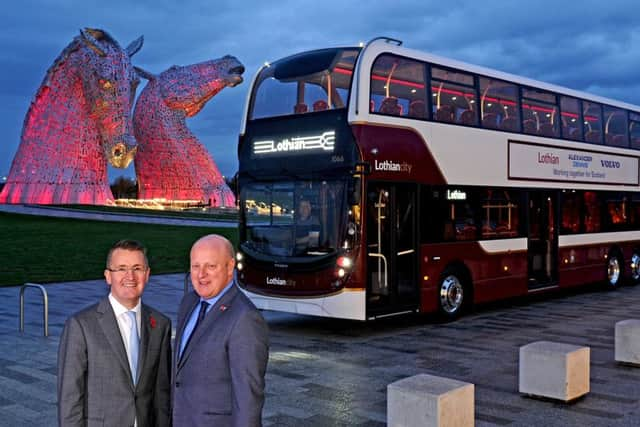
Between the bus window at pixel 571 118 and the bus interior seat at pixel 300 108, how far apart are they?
21.0ft

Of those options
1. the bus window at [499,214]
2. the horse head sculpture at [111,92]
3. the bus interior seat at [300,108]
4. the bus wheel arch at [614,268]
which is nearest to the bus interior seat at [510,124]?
the bus window at [499,214]

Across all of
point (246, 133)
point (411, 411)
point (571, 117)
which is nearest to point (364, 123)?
point (246, 133)

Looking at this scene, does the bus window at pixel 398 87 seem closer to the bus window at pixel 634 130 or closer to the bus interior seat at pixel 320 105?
the bus interior seat at pixel 320 105

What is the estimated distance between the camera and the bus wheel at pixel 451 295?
12.2 metres

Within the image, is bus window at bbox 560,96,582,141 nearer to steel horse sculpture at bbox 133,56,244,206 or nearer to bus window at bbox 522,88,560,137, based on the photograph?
bus window at bbox 522,88,560,137

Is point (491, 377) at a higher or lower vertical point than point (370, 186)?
lower

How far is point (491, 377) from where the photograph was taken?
840 cm

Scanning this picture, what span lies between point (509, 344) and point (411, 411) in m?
5.05

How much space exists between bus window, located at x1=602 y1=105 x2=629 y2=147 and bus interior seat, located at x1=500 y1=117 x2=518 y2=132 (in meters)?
3.98

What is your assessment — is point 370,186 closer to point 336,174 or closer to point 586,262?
A: point 336,174

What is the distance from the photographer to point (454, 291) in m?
12.5

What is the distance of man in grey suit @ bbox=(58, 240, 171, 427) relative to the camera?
3.48 meters

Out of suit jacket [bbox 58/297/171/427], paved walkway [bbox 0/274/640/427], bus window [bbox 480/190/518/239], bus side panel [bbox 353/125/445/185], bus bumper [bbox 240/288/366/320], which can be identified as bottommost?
paved walkway [bbox 0/274/640/427]

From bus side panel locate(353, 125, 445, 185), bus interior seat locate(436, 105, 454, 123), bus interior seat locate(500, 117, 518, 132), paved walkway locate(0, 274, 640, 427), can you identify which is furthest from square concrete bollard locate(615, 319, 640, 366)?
bus interior seat locate(500, 117, 518, 132)
